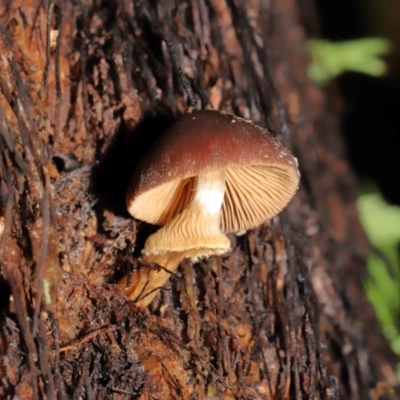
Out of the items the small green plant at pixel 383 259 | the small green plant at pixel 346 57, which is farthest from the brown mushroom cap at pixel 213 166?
the small green plant at pixel 346 57

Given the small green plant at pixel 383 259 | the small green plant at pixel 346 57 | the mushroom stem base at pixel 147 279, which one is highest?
the mushroom stem base at pixel 147 279

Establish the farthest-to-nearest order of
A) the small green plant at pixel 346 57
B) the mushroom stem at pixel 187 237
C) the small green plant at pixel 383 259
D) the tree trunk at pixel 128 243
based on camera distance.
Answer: the small green plant at pixel 346 57 → the small green plant at pixel 383 259 → the mushroom stem at pixel 187 237 → the tree trunk at pixel 128 243

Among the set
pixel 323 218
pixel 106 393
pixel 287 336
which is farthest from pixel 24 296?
pixel 323 218

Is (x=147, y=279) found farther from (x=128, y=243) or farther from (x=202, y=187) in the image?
(x=202, y=187)

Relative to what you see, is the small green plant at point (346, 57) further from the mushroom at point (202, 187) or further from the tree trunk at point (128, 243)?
the mushroom at point (202, 187)

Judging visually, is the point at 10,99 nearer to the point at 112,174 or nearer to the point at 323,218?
the point at 112,174

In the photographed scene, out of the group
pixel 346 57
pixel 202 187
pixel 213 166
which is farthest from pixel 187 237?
pixel 346 57

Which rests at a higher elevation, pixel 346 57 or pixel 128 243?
pixel 128 243
